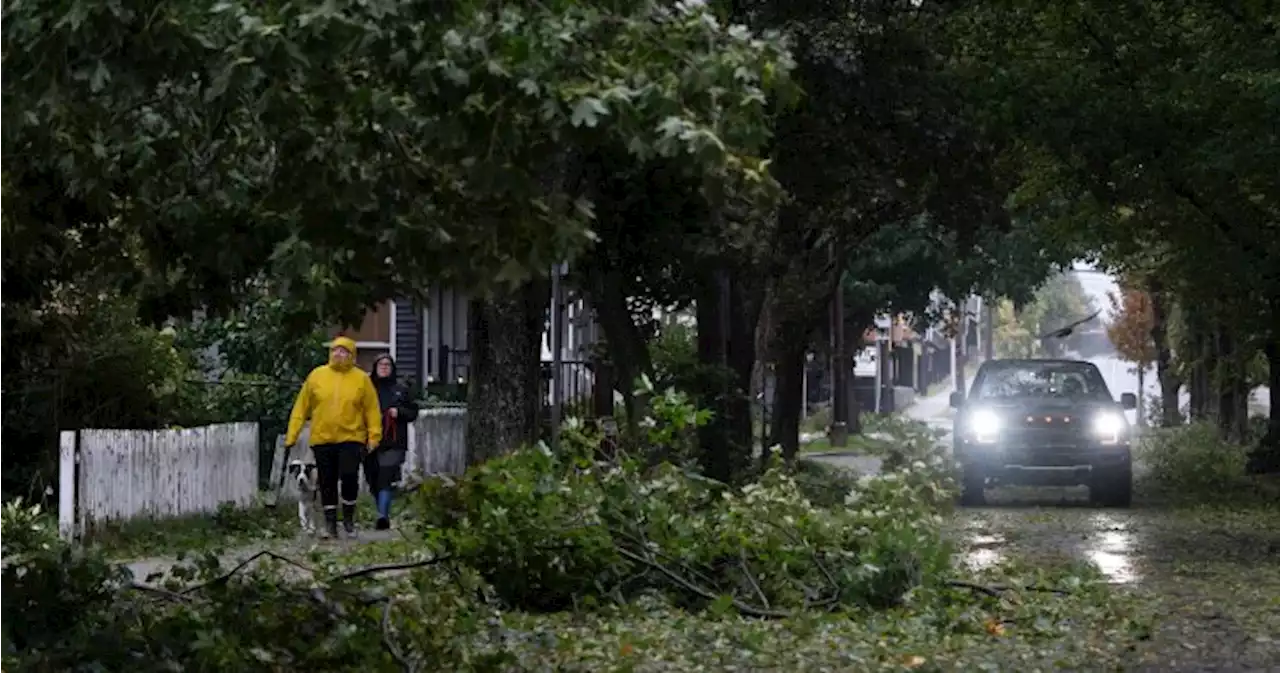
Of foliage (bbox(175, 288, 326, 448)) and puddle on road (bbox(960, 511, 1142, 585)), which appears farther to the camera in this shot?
foliage (bbox(175, 288, 326, 448))

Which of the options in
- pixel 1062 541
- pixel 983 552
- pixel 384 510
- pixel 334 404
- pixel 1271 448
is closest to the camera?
pixel 334 404

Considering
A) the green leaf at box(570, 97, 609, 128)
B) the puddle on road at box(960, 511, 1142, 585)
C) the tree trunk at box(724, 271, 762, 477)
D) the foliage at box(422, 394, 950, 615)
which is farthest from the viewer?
the tree trunk at box(724, 271, 762, 477)

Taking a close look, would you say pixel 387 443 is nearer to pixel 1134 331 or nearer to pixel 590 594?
pixel 590 594

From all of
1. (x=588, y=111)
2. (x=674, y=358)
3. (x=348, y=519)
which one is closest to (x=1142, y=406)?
(x=674, y=358)

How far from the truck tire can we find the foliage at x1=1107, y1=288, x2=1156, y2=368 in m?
47.2

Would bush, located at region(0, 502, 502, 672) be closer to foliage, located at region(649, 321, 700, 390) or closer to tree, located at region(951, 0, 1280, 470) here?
tree, located at region(951, 0, 1280, 470)

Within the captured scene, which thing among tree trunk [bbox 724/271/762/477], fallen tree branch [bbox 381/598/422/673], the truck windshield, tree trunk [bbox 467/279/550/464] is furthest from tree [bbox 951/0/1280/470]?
fallen tree branch [bbox 381/598/422/673]

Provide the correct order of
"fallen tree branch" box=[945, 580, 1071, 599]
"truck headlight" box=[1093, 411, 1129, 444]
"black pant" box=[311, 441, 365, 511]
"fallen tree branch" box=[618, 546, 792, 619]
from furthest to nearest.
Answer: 1. "truck headlight" box=[1093, 411, 1129, 444]
2. "black pant" box=[311, 441, 365, 511]
3. "fallen tree branch" box=[945, 580, 1071, 599]
4. "fallen tree branch" box=[618, 546, 792, 619]

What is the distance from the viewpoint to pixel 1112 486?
90.8 ft

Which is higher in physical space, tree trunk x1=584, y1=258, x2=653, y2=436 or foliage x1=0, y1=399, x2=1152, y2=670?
tree trunk x1=584, y1=258, x2=653, y2=436

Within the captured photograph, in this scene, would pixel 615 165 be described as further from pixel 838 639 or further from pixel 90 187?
pixel 90 187

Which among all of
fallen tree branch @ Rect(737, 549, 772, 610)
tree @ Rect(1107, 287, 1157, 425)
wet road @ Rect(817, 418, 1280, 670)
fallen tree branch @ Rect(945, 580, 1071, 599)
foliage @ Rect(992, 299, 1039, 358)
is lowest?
wet road @ Rect(817, 418, 1280, 670)

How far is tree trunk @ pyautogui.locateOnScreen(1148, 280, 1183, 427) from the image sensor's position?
59250 millimetres

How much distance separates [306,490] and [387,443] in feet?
2.65
